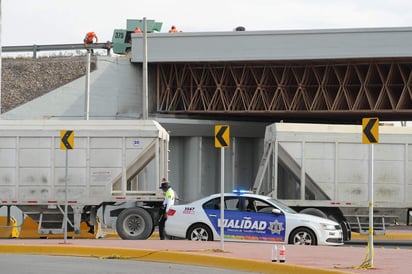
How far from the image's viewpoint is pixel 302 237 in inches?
912

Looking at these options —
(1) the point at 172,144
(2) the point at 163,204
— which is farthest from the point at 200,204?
(1) the point at 172,144

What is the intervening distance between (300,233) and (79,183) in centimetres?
670

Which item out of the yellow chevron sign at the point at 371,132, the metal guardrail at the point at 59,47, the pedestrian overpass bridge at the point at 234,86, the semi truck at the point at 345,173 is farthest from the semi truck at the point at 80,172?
the metal guardrail at the point at 59,47

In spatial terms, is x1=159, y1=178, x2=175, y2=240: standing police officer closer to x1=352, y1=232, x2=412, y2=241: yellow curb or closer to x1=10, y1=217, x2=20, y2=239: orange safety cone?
x1=10, y1=217, x2=20, y2=239: orange safety cone

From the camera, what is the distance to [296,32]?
3784 cm

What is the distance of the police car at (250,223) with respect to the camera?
23141mm

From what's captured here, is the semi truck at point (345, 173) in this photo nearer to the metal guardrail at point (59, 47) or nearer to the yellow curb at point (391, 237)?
the yellow curb at point (391, 237)

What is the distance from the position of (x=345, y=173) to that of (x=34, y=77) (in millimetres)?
18119

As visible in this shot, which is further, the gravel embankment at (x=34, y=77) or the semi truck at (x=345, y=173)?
the gravel embankment at (x=34, y=77)

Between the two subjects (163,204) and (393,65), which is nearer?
(163,204)

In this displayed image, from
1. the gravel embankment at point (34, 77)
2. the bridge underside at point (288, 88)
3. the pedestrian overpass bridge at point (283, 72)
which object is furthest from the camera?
the gravel embankment at point (34, 77)

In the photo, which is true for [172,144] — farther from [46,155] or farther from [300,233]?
[300,233]

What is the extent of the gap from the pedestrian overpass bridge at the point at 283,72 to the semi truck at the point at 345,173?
10668 mm

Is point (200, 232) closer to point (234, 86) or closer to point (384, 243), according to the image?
point (384, 243)
